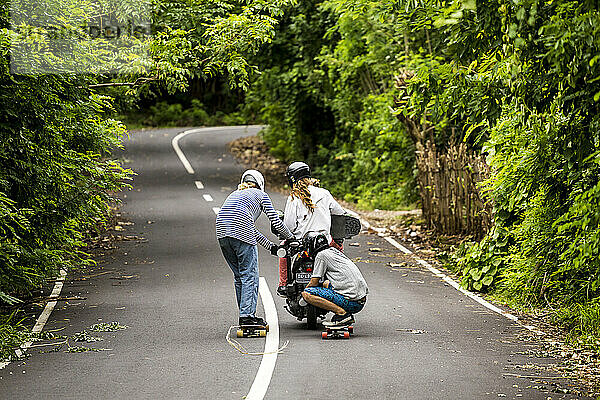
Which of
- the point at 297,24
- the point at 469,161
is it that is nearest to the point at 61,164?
the point at 469,161

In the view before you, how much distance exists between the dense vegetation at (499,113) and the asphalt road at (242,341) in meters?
1.08

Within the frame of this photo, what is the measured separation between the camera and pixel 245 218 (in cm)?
1005

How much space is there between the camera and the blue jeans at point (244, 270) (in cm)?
1003

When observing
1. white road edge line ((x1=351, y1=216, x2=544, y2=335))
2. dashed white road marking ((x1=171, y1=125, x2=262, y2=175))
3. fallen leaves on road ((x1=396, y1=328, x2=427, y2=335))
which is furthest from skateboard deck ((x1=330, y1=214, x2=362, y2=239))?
dashed white road marking ((x1=171, y1=125, x2=262, y2=175))

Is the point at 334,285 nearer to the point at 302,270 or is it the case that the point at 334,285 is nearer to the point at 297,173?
the point at 302,270

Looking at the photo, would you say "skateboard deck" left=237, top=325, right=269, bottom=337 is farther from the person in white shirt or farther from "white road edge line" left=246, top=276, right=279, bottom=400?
the person in white shirt

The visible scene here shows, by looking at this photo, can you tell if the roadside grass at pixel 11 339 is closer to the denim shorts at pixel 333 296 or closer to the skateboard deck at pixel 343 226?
the denim shorts at pixel 333 296

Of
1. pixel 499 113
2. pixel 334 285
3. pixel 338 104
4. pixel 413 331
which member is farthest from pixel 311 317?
pixel 338 104

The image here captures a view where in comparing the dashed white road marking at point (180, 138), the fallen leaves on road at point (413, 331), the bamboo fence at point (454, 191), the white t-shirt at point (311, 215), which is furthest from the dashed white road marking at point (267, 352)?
the dashed white road marking at point (180, 138)

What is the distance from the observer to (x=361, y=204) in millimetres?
26562

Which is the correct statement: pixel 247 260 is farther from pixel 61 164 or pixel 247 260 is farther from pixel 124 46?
pixel 124 46

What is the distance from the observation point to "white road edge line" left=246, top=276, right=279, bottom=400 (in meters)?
7.69

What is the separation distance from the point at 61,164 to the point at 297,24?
17.9 metres

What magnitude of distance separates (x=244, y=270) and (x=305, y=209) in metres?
1.04
